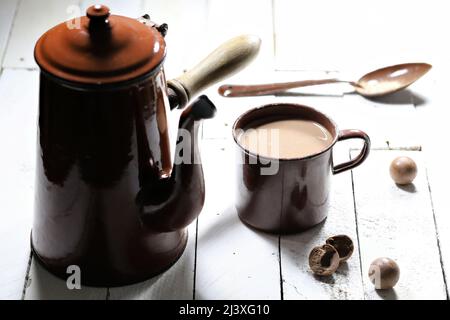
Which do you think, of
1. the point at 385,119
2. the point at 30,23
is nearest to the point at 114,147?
the point at 385,119

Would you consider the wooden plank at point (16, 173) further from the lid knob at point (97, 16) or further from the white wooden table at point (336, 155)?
the lid knob at point (97, 16)

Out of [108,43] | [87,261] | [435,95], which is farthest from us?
[435,95]

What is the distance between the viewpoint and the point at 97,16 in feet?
2.39

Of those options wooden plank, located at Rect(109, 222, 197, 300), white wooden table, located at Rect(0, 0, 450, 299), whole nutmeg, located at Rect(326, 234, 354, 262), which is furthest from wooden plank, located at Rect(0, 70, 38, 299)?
whole nutmeg, located at Rect(326, 234, 354, 262)

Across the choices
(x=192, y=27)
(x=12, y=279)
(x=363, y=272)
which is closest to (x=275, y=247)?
(x=363, y=272)

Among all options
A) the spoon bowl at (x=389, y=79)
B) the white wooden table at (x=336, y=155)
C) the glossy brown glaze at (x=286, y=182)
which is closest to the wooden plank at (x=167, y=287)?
the white wooden table at (x=336, y=155)

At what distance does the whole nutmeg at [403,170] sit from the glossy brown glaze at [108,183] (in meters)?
0.32

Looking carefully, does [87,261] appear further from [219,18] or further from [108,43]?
[219,18]

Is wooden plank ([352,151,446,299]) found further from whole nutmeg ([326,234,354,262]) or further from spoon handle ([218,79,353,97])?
spoon handle ([218,79,353,97])

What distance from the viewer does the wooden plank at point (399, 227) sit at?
883mm

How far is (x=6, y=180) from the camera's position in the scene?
1.02m

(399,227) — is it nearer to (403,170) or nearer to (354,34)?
(403,170)

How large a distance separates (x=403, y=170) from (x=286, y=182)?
208 millimetres

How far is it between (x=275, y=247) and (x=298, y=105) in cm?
18
